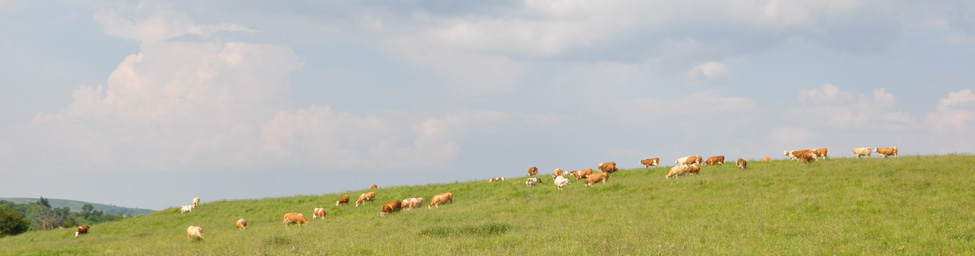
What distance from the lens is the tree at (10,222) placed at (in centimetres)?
5497

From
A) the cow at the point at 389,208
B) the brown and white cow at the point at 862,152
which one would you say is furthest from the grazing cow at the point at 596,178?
the brown and white cow at the point at 862,152

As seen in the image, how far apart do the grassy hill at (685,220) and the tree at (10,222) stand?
20.3 meters

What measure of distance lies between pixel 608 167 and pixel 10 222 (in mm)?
56556

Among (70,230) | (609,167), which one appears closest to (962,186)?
(609,167)

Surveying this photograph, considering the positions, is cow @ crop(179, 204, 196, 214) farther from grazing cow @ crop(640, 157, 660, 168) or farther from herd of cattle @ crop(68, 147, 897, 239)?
grazing cow @ crop(640, 157, 660, 168)

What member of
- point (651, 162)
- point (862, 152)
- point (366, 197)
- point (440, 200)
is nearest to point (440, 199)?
point (440, 200)

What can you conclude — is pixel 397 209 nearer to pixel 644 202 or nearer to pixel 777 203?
pixel 644 202

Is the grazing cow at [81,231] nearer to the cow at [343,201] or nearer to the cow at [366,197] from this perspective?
the cow at [343,201]

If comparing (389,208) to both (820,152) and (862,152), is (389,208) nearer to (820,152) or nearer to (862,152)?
(820,152)

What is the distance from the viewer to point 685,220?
20.4 m

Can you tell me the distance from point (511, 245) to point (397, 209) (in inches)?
731

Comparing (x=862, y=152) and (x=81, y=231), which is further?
(x=81, y=231)

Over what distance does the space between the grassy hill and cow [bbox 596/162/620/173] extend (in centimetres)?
204

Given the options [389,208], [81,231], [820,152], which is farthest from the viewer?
[81,231]
